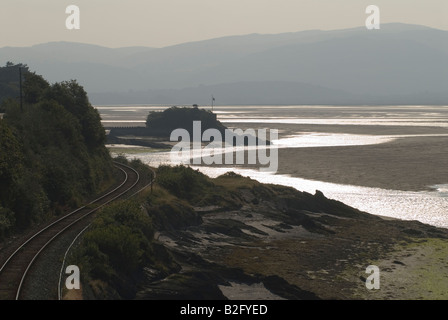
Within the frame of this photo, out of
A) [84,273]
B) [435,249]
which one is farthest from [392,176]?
[84,273]

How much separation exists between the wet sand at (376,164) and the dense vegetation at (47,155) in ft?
125

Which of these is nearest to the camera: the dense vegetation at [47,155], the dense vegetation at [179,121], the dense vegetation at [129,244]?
the dense vegetation at [129,244]

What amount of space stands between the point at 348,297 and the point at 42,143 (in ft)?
103

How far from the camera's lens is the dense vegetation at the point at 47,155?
42.5 meters

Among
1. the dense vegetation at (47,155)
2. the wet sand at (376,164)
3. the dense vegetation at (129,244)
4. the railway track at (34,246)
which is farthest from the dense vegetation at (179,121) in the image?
the dense vegetation at (129,244)

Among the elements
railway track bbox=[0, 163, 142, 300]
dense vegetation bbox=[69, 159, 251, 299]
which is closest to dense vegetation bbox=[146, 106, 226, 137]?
railway track bbox=[0, 163, 142, 300]

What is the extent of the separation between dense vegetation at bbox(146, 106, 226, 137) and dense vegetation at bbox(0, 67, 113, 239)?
10899 cm

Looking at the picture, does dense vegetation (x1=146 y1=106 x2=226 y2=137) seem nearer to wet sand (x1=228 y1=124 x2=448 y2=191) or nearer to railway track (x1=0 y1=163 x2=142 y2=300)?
wet sand (x1=228 y1=124 x2=448 y2=191)

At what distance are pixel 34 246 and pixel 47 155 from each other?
18767 mm

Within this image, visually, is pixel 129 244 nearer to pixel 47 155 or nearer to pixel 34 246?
pixel 34 246

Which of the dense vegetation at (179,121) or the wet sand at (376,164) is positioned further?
the dense vegetation at (179,121)

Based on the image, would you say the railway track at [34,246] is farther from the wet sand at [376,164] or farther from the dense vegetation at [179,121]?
the dense vegetation at [179,121]

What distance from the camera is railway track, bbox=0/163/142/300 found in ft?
96.1
